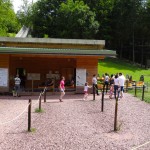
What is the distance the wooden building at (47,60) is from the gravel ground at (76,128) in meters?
6.01

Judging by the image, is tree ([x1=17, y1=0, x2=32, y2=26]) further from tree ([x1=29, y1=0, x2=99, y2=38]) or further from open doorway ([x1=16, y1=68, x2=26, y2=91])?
open doorway ([x1=16, y1=68, x2=26, y2=91])

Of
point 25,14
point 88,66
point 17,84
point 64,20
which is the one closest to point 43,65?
point 88,66

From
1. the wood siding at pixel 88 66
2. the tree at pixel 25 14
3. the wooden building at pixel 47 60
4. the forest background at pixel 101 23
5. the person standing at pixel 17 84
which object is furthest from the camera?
the tree at pixel 25 14

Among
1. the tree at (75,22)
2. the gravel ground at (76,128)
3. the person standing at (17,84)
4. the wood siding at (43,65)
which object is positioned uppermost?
Answer: the tree at (75,22)

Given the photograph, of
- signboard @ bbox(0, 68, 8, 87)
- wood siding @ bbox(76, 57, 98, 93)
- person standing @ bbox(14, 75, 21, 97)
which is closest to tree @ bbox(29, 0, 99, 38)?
wood siding @ bbox(76, 57, 98, 93)

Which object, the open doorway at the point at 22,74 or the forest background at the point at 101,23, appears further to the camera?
the forest background at the point at 101,23

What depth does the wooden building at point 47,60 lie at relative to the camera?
2520cm

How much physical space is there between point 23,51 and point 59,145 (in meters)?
14.7

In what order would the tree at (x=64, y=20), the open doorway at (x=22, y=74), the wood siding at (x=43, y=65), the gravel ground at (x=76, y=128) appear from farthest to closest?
1. the tree at (x=64, y=20)
2. the wood siding at (x=43, y=65)
3. the open doorway at (x=22, y=74)
4. the gravel ground at (x=76, y=128)

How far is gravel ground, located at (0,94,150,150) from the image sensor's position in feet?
35.9

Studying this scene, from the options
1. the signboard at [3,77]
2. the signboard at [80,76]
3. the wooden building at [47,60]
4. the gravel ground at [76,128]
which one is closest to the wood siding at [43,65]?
the wooden building at [47,60]

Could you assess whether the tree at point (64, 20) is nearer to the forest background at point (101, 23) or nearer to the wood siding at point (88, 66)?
the forest background at point (101, 23)

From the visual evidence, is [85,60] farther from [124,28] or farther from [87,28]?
[124,28]

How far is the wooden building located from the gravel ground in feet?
19.7
